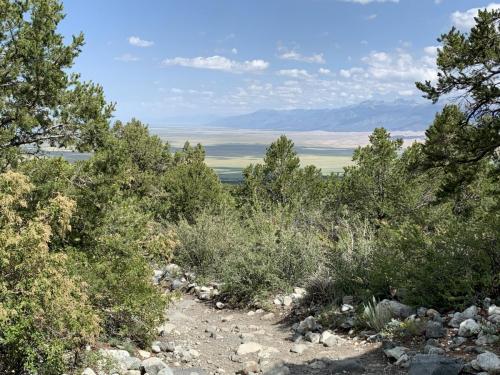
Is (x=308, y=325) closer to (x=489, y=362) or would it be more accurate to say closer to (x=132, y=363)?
(x=132, y=363)

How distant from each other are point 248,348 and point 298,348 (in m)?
0.83

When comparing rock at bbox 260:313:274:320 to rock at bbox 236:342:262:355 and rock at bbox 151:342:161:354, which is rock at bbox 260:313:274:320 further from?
rock at bbox 151:342:161:354

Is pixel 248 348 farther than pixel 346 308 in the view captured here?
No

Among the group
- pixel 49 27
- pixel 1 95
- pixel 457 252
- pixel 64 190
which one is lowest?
pixel 457 252

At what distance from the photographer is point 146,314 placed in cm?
730

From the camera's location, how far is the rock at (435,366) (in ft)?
17.1

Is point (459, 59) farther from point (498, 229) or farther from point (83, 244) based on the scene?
point (83, 244)

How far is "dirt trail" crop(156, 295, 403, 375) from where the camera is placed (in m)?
6.52

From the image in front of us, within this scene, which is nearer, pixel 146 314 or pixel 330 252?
pixel 146 314

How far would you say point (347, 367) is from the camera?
6258 millimetres

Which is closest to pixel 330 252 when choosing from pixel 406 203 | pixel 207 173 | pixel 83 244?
pixel 83 244

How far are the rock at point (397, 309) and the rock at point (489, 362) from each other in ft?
7.52

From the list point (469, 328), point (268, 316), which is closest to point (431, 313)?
point (469, 328)

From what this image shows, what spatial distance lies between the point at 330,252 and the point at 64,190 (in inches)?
242
